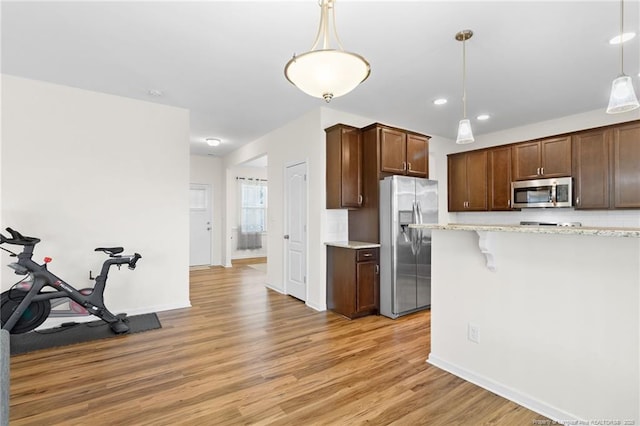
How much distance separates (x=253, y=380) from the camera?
2434 millimetres

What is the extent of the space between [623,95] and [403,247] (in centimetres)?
254

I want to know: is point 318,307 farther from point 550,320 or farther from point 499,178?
point 499,178

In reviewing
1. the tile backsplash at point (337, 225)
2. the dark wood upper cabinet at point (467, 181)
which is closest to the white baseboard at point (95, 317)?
the tile backsplash at point (337, 225)

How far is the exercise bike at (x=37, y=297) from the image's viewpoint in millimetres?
2971

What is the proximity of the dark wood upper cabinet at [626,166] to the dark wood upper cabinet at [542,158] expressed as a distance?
50 centimetres

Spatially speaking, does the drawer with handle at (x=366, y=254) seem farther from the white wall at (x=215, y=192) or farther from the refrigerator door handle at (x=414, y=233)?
the white wall at (x=215, y=192)

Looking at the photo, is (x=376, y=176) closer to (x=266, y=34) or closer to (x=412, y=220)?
(x=412, y=220)

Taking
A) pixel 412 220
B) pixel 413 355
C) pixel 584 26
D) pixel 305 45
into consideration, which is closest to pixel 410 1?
pixel 305 45

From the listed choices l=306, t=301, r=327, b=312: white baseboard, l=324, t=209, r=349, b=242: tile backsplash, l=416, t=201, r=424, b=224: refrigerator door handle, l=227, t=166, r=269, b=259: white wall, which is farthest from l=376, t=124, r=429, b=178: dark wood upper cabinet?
l=227, t=166, r=269, b=259: white wall

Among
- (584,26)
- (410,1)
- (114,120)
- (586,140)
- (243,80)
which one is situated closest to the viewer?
(410,1)

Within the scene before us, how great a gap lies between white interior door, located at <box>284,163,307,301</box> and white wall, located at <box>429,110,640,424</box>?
2.30 metres

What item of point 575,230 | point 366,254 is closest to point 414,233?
point 366,254

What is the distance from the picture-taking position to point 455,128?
532cm

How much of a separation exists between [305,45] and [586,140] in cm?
408
